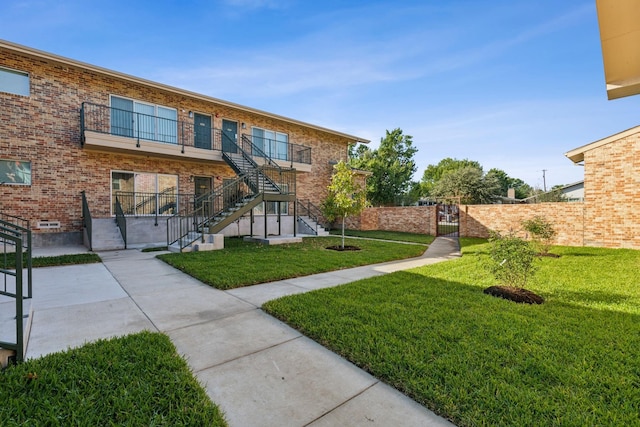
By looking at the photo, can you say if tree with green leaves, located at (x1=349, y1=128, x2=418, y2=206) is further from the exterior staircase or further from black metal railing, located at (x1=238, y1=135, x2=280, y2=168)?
the exterior staircase

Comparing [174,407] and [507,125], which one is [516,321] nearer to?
[174,407]

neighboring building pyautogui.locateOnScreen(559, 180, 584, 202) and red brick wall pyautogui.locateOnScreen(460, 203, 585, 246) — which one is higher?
neighboring building pyautogui.locateOnScreen(559, 180, 584, 202)

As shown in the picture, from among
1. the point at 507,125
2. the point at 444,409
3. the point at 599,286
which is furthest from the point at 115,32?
the point at 507,125

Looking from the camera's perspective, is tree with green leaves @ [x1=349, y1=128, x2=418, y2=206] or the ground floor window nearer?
the ground floor window

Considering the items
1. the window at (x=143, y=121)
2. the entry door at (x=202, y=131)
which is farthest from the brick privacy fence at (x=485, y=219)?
the window at (x=143, y=121)

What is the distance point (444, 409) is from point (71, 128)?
48.8 ft

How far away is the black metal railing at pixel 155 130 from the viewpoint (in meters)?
11.4

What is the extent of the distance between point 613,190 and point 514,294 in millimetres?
10276

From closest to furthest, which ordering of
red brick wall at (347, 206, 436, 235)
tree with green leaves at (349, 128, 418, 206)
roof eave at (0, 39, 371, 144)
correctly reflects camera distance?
roof eave at (0, 39, 371, 144) < red brick wall at (347, 206, 436, 235) < tree with green leaves at (349, 128, 418, 206)

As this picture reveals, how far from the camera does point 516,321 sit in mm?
3740

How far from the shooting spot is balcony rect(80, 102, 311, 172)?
1110cm

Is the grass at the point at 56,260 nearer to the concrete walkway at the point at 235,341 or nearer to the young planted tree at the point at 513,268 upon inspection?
the concrete walkway at the point at 235,341

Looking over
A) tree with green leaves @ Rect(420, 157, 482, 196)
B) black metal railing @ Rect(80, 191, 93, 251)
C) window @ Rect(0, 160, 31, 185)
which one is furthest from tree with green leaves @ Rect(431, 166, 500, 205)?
window @ Rect(0, 160, 31, 185)

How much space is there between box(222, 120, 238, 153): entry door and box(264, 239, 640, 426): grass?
1190cm
